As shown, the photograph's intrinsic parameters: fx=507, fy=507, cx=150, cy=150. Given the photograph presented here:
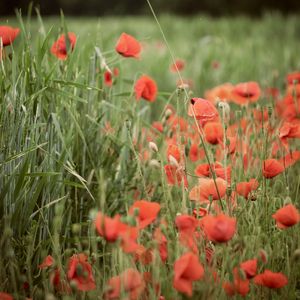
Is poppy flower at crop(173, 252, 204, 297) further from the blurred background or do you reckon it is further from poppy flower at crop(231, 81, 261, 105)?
the blurred background

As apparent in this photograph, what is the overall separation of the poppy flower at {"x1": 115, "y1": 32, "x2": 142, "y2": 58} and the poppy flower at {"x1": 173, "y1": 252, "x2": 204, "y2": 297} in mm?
834

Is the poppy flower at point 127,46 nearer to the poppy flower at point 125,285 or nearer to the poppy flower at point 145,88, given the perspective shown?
the poppy flower at point 145,88

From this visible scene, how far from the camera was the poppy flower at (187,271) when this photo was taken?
3.04ft

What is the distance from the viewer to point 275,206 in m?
1.47

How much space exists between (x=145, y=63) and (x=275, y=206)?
2744 mm

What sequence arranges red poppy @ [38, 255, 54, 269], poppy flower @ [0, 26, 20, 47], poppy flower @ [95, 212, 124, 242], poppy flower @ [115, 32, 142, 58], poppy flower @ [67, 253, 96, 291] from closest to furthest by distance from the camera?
poppy flower @ [95, 212, 124, 242] → poppy flower @ [67, 253, 96, 291] → red poppy @ [38, 255, 54, 269] → poppy flower @ [0, 26, 20, 47] → poppy flower @ [115, 32, 142, 58]

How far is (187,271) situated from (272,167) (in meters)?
0.45

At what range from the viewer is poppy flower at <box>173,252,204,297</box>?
927mm

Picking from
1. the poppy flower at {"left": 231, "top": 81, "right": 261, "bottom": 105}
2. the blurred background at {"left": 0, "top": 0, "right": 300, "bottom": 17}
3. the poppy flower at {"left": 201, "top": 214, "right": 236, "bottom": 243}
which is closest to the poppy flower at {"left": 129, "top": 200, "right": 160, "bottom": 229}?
the poppy flower at {"left": 201, "top": 214, "right": 236, "bottom": 243}

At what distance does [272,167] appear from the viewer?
4.19 feet

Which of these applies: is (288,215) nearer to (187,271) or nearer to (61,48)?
(187,271)

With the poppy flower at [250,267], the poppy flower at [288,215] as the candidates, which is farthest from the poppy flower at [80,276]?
the poppy flower at [288,215]

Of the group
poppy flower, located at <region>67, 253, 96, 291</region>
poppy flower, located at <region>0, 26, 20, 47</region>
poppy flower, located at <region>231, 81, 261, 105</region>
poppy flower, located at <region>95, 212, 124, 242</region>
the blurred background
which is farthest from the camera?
the blurred background

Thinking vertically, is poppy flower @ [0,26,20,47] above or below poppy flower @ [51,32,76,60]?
above
